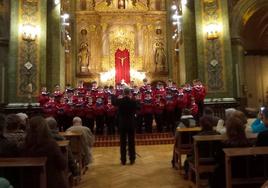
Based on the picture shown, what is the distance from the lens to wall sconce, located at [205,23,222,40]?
41.9ft

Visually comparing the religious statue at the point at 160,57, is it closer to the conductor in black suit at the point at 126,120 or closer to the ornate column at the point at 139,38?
the ornate column at the point at 139,38

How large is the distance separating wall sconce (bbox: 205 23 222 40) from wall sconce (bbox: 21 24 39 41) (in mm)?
6610

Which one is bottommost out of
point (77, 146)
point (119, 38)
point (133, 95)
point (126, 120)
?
point (77, 146)

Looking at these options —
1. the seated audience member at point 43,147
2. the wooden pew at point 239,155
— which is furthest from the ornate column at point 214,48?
the seated audience member at point 43,147

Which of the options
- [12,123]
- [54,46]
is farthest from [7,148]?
[54,46]

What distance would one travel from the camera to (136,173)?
6105 mm

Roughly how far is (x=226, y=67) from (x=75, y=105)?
5.98m

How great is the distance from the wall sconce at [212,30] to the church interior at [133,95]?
1.5 inches

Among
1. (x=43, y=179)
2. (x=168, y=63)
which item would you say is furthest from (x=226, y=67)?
(x=43, y=179)

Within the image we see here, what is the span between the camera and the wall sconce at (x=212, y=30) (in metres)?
12.8

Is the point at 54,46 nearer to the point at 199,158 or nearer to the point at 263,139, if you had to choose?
the point at 199,158

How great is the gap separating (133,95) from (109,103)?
0.82m

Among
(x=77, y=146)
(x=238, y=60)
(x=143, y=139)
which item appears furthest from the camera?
(x=238, y=60)

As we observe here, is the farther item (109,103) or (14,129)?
(109,103)
